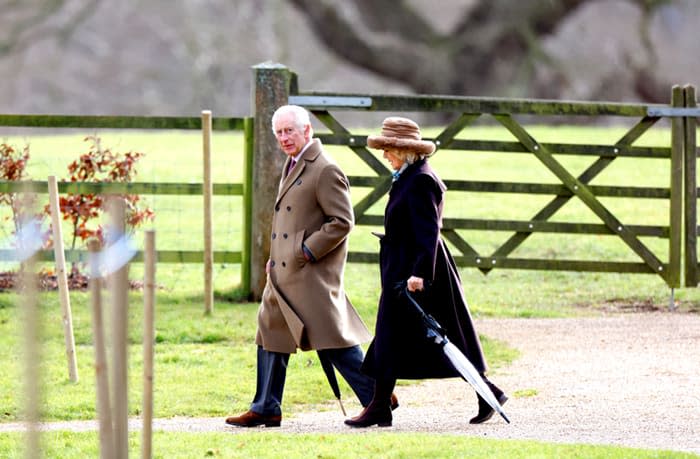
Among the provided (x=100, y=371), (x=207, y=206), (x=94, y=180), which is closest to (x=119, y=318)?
(x=100, y=371)

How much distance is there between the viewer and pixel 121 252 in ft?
13.5

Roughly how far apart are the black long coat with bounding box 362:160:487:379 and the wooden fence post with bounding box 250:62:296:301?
3822mm

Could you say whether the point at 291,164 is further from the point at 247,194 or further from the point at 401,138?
the point at 247,194

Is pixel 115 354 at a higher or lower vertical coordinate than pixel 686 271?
higher

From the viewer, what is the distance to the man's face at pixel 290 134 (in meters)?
6.99

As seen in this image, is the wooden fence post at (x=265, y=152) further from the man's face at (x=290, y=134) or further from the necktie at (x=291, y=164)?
the man's face at (x=290, y=134)

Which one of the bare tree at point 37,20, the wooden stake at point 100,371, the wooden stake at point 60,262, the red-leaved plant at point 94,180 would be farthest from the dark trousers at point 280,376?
the bare tree at point 37,20

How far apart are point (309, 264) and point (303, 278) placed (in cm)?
8

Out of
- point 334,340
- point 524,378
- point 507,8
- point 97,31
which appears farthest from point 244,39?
point 334,340

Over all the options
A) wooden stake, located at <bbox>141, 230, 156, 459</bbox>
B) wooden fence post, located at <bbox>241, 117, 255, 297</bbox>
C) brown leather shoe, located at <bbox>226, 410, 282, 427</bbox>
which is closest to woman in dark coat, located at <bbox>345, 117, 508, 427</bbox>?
brown leather shoe, located at <bbox>226, 410, 282, 427</bbox>

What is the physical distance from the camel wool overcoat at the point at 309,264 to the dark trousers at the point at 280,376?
0.08 meters

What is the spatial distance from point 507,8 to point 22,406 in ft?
30.3

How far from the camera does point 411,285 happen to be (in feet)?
22.3

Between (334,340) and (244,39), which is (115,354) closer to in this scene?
(334,340)
